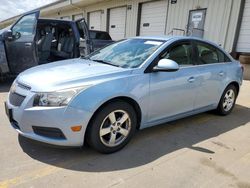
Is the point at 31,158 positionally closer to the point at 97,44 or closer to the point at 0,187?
the point at 0,187

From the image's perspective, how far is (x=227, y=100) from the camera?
4809mm

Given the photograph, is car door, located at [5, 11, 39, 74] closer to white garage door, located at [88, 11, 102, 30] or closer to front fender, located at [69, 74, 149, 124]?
front fender, located at [69, 74, 149, 124]

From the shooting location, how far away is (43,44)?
7.66 metres

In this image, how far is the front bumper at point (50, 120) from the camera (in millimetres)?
2635

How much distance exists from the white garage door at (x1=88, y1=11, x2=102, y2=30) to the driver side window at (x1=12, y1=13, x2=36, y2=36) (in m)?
11.7

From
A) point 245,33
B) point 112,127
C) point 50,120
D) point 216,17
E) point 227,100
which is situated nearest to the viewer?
point 50,120

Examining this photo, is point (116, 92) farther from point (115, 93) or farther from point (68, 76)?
point (68, 76)

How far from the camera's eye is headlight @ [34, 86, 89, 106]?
265cm

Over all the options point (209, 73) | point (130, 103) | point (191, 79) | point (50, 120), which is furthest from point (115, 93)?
point (209, 73)

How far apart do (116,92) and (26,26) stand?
4738 millimetres

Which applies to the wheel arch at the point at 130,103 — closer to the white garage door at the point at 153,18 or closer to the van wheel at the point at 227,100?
the van wheel at the point at 227,100

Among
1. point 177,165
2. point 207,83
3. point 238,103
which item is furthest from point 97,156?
point 238,103

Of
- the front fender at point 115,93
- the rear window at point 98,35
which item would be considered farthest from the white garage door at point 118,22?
the front fender at point 115,93

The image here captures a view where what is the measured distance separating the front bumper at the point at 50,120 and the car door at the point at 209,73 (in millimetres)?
2126
